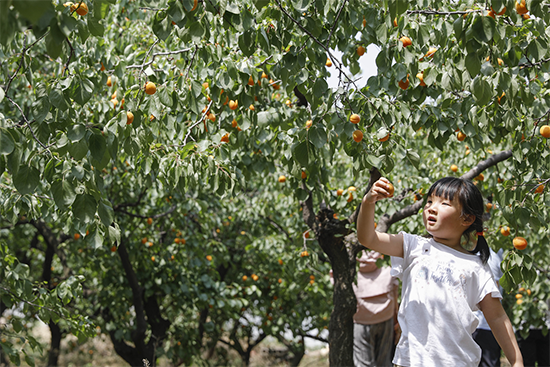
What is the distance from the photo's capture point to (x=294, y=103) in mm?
3234

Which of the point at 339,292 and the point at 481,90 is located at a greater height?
the point at 481,90

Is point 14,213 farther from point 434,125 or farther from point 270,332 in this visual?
point 270,332

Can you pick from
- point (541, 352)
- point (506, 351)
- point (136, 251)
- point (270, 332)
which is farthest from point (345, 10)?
point (270, 332)

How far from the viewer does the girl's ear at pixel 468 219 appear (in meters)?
1.85

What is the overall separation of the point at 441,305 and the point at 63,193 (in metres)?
1.28

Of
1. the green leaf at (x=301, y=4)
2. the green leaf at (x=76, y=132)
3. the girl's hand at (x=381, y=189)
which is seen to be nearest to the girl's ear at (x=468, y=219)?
the girl's hand at (x=381, y=189)

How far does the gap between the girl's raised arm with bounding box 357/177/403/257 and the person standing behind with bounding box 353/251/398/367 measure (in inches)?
79.3

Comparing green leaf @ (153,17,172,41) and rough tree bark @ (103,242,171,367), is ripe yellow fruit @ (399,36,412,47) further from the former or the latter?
rough tree bark @ (103,242,171,367)

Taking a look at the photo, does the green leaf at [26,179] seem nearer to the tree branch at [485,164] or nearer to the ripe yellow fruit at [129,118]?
the ripe yellow fruit at [129,118]

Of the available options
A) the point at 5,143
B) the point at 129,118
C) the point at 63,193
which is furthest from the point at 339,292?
the point at 5,143

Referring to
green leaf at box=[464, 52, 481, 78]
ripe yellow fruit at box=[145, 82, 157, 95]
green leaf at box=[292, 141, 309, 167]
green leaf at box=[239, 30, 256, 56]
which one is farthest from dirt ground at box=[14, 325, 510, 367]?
green leaf at box=[464, 52, 481, 78]

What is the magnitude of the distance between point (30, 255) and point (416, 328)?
686 cm

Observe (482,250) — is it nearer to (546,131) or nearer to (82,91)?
(546,131)

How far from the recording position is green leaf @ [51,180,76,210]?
146cm
